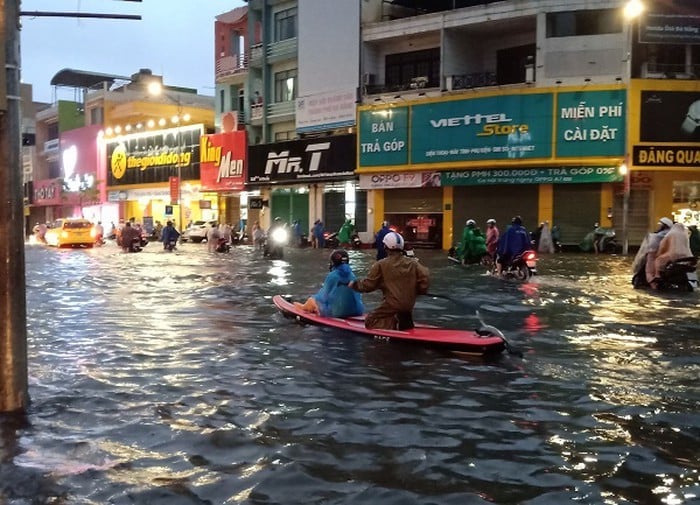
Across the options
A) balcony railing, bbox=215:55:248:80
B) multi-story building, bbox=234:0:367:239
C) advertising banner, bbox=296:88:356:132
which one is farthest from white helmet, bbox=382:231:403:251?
balcony railing, bbox=215:55:248:80

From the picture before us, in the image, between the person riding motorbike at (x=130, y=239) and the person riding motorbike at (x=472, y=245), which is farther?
the person riding motorbike at (x=130, y=239)

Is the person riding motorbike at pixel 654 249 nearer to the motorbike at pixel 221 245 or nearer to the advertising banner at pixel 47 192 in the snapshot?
the motorbike at pixel 221 245

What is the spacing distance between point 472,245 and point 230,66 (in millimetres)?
29594

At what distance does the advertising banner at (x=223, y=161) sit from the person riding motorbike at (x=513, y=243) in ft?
90.8

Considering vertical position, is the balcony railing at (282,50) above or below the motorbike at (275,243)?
above

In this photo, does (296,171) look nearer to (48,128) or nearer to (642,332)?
(642,332)

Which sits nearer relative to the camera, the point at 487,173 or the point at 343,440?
the point at 343,440

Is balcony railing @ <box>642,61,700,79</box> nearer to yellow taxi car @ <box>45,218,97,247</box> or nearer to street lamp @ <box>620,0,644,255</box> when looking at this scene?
street lamp @ <box>620,0,644,255</box>

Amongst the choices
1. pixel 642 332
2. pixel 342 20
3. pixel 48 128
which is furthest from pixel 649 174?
pixel 48 128

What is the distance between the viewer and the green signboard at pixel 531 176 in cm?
2969

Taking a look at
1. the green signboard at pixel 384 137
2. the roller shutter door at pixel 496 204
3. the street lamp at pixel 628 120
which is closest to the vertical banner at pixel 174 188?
the green signboard at pixel 384 137

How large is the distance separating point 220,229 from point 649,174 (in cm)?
1853

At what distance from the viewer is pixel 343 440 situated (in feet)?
18.4

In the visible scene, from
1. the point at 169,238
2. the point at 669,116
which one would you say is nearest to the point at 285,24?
the point at 169,238
